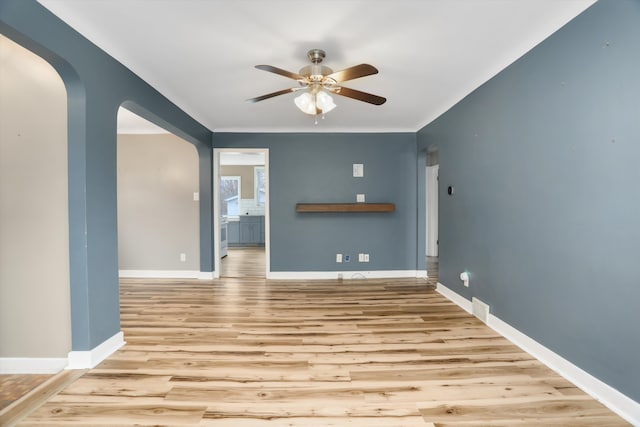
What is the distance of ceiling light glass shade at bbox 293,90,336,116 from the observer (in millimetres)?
2215

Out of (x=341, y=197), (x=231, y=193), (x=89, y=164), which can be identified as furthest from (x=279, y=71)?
(x=231, y=193)

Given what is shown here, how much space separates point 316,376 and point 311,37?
2374 millimetres

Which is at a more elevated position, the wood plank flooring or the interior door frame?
the interior door frame

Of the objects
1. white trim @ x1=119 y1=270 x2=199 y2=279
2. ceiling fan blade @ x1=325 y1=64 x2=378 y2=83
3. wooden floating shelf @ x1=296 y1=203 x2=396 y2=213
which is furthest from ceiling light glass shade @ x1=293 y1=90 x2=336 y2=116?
white trim @ x1=119 y1=270 x2=199 y2=279

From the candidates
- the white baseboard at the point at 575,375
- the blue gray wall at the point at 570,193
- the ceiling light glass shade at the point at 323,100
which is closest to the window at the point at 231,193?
the ceiling light glass shade at the point at 323,100

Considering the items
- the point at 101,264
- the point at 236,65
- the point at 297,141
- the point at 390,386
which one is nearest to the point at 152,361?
the point at 101,264

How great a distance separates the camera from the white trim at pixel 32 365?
205cm

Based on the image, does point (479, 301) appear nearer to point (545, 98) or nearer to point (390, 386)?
point (390, 386)

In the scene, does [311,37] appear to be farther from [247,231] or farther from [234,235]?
[234,235]

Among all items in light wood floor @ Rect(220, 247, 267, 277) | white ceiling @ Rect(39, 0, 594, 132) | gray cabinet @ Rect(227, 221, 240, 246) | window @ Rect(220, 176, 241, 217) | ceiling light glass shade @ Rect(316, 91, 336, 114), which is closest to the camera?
white ceiling @ Rect(39, 0, 594, 132)

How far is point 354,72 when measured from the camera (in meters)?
1.84

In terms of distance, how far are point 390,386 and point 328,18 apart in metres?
2.40

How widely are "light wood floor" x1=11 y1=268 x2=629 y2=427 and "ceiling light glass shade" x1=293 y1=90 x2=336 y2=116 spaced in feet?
6.56

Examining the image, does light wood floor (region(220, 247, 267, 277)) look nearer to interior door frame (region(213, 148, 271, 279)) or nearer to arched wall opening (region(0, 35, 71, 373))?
interior door frame (region(213, 148, 271, 279))
